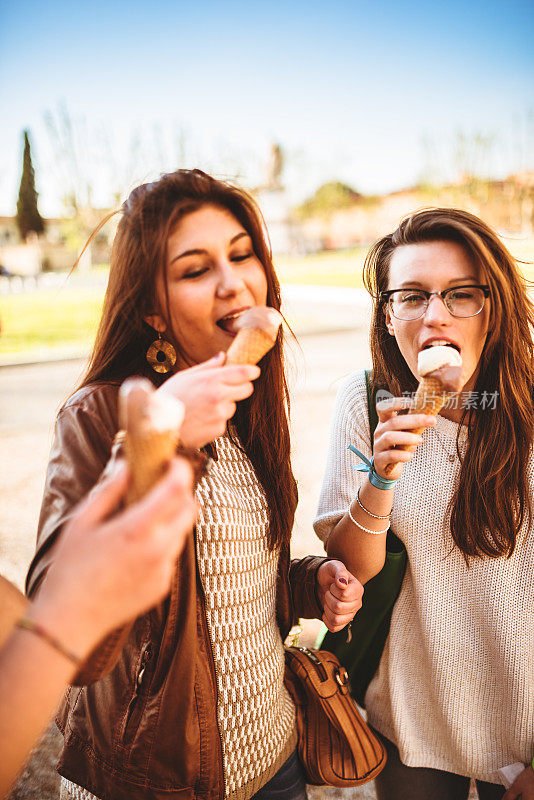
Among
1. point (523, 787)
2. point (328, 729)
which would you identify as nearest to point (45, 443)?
point (328, 729)

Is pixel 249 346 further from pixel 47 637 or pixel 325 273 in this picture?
pixel 325 273

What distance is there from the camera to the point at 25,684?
83 centimetres

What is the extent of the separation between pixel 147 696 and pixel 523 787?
4.82 feet

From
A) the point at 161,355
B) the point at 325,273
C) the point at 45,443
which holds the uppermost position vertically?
the point at 161,355

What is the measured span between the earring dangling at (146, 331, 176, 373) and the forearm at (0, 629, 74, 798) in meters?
1.09

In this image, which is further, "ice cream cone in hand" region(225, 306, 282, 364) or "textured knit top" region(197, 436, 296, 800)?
"textured knit top" region(197, 436, 296, 800)

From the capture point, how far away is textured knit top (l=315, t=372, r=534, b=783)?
2145 millimetres

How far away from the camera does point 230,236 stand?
69.7 inches

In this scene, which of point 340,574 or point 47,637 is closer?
point 47,637

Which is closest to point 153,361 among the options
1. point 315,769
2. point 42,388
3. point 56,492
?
point 56,492

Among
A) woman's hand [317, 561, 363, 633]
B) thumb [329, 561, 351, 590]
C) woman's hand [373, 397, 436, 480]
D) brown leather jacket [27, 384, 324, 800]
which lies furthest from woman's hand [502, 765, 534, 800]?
woman's hand [373, 397, 436, 480]

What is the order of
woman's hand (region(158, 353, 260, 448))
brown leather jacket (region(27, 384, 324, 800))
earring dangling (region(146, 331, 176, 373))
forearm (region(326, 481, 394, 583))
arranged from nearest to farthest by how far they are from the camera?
woman's hand (region(158, 353, 260, 448))
brown leather jacket (region(27, 384, 324, 800))
earring dangling (region(146, 331, 176, 373))
forearm (region(326, 481, 394, 583))

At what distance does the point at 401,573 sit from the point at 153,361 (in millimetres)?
1250

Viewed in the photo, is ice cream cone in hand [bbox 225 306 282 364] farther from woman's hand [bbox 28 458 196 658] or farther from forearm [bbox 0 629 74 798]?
forearm [bbox 0 629 74 798]
